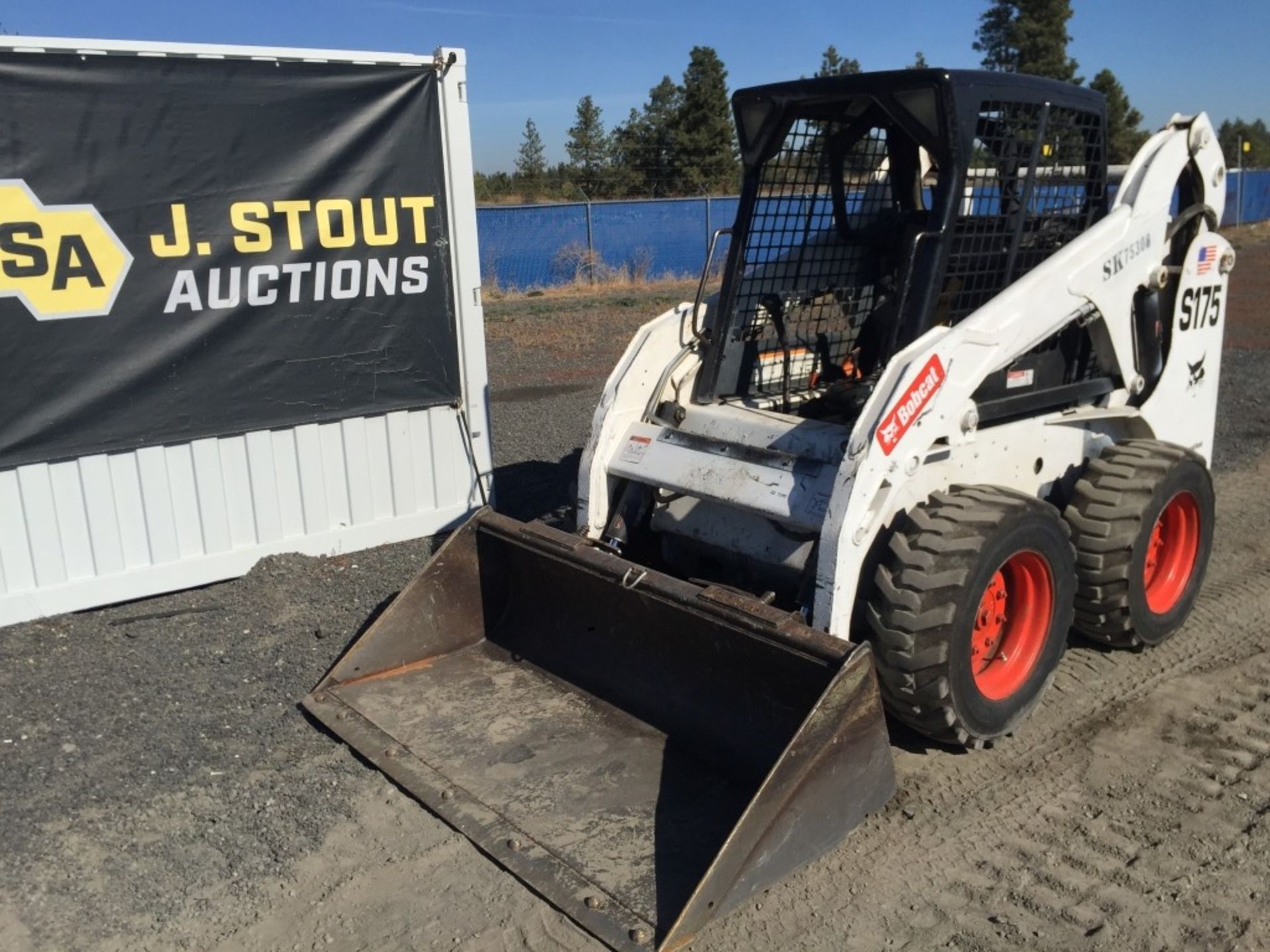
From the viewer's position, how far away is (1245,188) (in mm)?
38062

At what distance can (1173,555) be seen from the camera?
533cm

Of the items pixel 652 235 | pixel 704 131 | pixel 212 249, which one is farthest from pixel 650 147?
pixel 212 249

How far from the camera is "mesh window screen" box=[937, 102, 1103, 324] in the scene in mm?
4562

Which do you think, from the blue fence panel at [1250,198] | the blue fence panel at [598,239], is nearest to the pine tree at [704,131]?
the blue fence panel at [598,239]

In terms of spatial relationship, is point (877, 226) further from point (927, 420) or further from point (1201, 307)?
point (1201, 307)

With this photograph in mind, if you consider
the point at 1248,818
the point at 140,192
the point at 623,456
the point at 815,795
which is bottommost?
the point at 1248,818

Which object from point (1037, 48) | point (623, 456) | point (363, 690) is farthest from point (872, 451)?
point (1037, 48)

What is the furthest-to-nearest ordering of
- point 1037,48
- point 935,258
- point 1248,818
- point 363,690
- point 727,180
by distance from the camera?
1. point 1037,48
2. point 727,180
3. point 363,690
4. point 935,258
5. point 1248,818

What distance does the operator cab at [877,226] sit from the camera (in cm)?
446

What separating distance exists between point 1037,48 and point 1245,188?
61.1 feet

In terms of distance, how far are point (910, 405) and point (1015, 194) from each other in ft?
4.15

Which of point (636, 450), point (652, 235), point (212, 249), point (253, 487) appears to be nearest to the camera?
point (636, 450)

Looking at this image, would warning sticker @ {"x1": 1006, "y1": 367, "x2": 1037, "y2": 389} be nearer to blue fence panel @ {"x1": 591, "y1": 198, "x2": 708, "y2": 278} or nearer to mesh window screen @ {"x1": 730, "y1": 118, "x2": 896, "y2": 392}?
mesh window screen @ {"x1": 730, "y1": 118, "x2": 896, "y2": 392}

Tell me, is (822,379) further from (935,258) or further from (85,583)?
(85,583)
